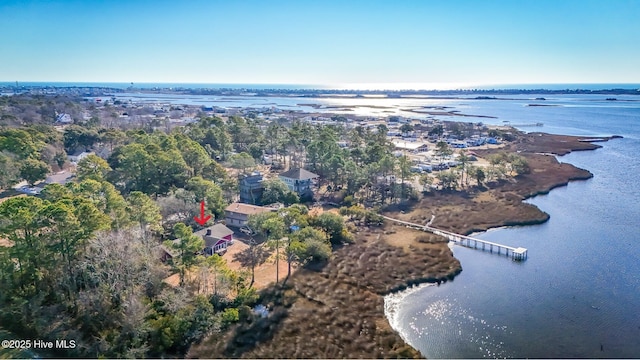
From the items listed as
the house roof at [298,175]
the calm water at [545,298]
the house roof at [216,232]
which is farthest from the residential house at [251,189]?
the calm water at [545,298]

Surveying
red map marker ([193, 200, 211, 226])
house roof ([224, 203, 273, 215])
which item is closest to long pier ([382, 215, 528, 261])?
house roof ([224, 203, 273, 215])

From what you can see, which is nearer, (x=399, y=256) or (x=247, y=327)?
A: (x=247, y=327)

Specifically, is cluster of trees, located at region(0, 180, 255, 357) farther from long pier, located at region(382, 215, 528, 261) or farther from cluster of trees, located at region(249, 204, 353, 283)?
long pier, located at region(382, 215, 528, 261)

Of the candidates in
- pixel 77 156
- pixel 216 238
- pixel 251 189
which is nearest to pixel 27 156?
pixel 77 156

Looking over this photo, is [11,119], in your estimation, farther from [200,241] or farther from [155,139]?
[200,241]

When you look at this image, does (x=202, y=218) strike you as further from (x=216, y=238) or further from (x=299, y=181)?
(x=299, y=181)

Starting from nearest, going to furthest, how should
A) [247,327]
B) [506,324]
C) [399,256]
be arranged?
1. [247,327]
2. [506,324]
3. [399,256]

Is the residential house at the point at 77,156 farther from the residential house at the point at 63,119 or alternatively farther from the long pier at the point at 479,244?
the long pier at the point at 479,244

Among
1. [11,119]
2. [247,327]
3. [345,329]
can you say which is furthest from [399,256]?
[11,119]

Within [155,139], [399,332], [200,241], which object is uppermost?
[155,139]
